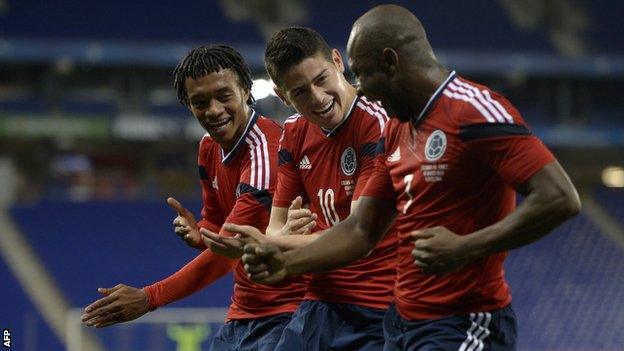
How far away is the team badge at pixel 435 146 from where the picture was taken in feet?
10.7

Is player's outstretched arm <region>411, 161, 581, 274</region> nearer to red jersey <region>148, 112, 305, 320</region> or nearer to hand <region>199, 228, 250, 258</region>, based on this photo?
hand <region>199, 228, 250, 258</region>

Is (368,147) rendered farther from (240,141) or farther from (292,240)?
(240,141)

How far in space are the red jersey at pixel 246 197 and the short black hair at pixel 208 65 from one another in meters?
0.21

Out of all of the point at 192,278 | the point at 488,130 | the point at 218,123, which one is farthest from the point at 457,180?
the point at 192,278

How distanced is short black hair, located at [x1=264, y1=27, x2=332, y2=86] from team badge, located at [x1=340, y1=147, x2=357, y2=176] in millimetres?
383

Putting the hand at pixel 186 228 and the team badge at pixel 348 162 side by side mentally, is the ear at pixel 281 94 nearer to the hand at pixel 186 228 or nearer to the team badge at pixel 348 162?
the team badge at pixel 348 162

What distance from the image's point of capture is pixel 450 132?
10.6 feet

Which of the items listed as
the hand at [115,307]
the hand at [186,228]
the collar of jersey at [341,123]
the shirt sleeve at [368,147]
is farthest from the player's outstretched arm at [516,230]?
the hand at [115,307]

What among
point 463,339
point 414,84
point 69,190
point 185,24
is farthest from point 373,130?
point 185,24

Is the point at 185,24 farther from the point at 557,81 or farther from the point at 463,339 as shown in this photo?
the point at 463,339

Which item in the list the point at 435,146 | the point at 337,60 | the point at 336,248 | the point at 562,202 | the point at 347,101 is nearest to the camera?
the point at 562,202

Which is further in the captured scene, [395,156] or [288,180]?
[288,180]

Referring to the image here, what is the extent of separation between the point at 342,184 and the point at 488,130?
1.16 metres

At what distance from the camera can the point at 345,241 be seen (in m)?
3.58
